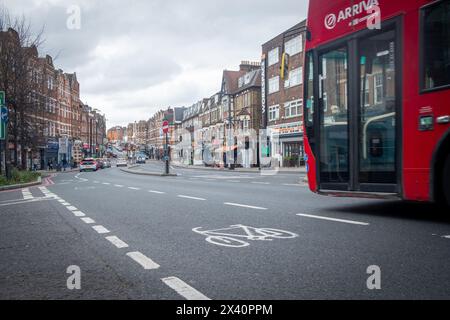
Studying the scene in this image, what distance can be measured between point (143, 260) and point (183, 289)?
1238 millimetres

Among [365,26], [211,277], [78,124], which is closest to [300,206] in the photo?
[365,26]

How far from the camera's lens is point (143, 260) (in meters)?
4.65

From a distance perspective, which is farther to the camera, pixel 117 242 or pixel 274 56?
pixel 274 56

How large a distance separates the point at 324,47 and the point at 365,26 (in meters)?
1.04

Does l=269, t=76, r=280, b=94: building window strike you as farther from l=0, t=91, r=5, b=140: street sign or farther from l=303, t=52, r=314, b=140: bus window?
l=303, t=52, r=314, b=140: bus window

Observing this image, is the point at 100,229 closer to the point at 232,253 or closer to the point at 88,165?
the point at 232,253

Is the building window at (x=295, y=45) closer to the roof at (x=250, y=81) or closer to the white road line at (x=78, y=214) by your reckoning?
the roof at (x=250, y=81)

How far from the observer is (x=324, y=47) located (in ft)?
26.8

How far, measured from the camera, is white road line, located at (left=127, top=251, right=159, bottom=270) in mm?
4370

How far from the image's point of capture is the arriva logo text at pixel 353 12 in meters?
7.11

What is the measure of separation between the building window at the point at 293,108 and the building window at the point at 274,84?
3326 millimetres

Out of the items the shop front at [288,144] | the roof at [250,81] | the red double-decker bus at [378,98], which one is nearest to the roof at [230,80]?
the roof at [250,81]

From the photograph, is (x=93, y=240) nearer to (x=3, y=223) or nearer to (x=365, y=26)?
(x=3, y=223)

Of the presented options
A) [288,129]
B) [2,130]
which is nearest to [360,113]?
[2,130]
